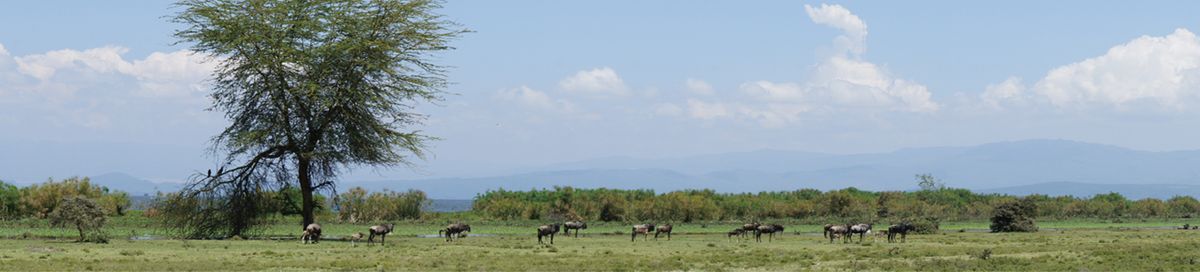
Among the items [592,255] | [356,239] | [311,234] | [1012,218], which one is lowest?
[592,255]

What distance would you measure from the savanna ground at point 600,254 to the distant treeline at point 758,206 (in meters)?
21.8

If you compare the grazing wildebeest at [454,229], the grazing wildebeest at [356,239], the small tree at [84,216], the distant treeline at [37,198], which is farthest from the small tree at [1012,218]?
the distant treeline at [37,198]

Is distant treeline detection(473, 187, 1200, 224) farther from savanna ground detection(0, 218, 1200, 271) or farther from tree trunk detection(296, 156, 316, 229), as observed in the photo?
tree trunk detection(296, 156, 316, 229)

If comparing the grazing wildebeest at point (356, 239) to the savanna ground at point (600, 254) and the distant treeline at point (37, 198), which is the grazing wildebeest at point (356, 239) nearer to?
the savanna ground at point (600, 254)

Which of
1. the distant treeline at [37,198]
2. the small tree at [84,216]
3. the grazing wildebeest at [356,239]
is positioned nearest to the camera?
the small tree at [84,216]

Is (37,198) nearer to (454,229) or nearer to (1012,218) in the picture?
(454,229)

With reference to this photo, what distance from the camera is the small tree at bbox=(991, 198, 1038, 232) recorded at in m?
60.2

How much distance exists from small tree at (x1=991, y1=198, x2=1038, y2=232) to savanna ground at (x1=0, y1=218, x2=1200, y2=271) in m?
8.71

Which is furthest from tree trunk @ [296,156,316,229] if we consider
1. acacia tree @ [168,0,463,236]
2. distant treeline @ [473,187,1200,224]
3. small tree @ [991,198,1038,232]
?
small tree @ [991,198,1038,232]

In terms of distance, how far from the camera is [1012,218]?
60.6m

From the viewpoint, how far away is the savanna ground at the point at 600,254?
32938mm

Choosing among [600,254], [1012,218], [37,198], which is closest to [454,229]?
[600,254]

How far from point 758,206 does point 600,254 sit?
41125 millimetres

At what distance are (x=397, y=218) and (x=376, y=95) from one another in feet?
82.4
